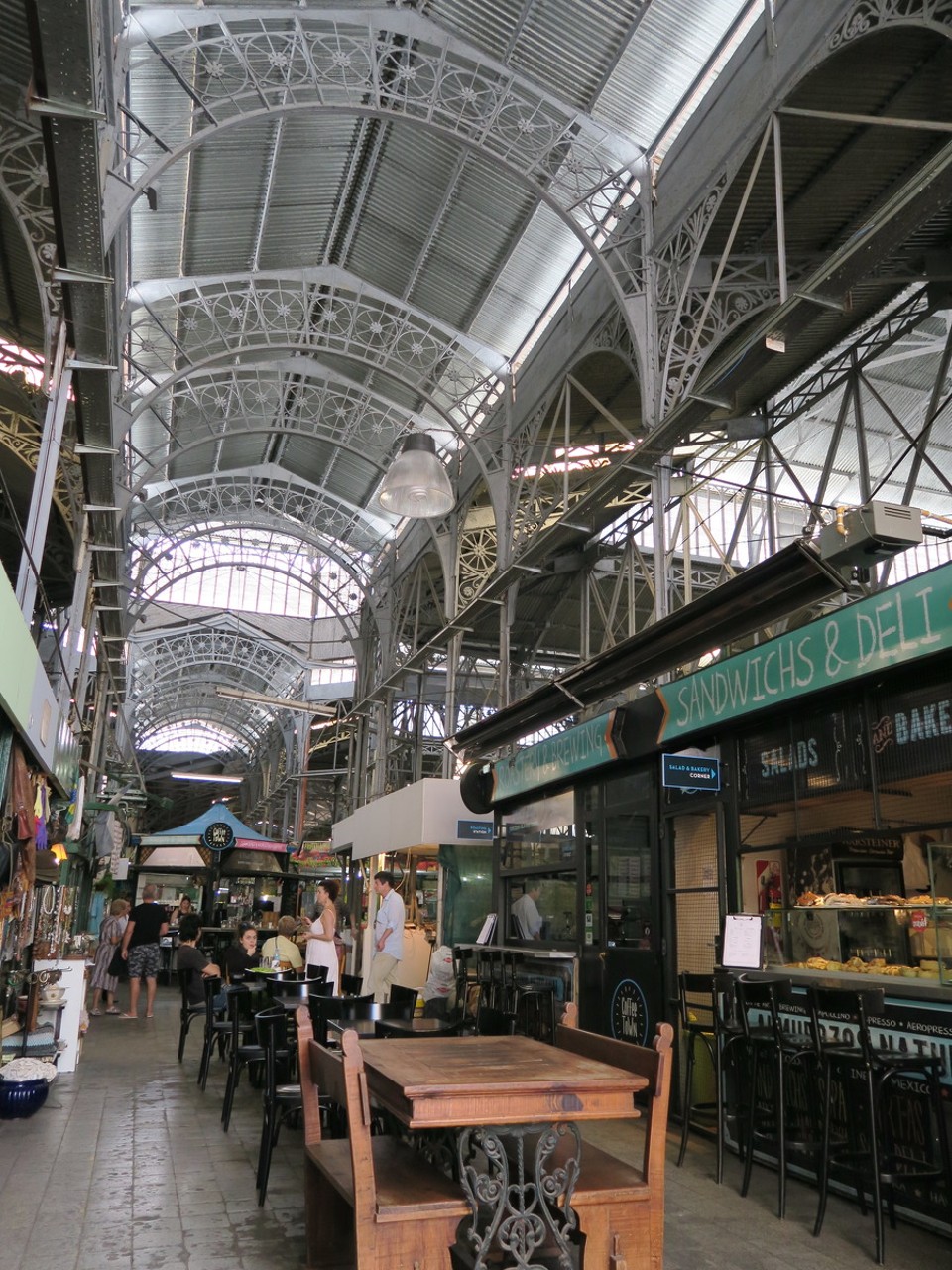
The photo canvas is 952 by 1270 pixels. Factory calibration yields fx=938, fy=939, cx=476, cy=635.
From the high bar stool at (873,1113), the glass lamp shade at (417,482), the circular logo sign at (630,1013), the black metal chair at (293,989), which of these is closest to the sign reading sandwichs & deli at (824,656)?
the high bar stool at (873,1113)

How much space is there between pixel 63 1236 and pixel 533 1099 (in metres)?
2.81

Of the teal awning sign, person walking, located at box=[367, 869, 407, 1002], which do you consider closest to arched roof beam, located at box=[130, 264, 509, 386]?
the teal awning sign

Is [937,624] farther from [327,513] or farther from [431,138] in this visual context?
[327,513]

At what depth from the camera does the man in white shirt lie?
1113cm

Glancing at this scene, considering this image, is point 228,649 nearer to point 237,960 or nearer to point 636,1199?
point 237,960

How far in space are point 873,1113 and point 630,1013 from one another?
3913 millimetres

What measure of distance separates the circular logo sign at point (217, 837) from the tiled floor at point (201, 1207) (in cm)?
1687

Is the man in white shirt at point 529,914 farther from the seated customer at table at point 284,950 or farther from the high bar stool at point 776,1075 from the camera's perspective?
the high bar stool at point 776,1075

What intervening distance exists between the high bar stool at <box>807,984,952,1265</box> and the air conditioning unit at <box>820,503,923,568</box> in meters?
2.61

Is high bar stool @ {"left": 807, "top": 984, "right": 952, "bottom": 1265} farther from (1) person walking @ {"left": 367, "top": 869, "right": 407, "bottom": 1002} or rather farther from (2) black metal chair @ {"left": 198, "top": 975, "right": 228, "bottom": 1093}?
(2) black metal chair @ {"left": 198, "top": 975, "right": 228, "bottom": 1093}

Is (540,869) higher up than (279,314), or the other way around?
(279,314)

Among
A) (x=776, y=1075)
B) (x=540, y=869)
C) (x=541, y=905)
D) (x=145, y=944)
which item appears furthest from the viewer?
(x=145, y=944)

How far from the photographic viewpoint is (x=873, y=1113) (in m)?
4.62

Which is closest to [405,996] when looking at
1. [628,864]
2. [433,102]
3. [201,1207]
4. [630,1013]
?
[630,1013]
